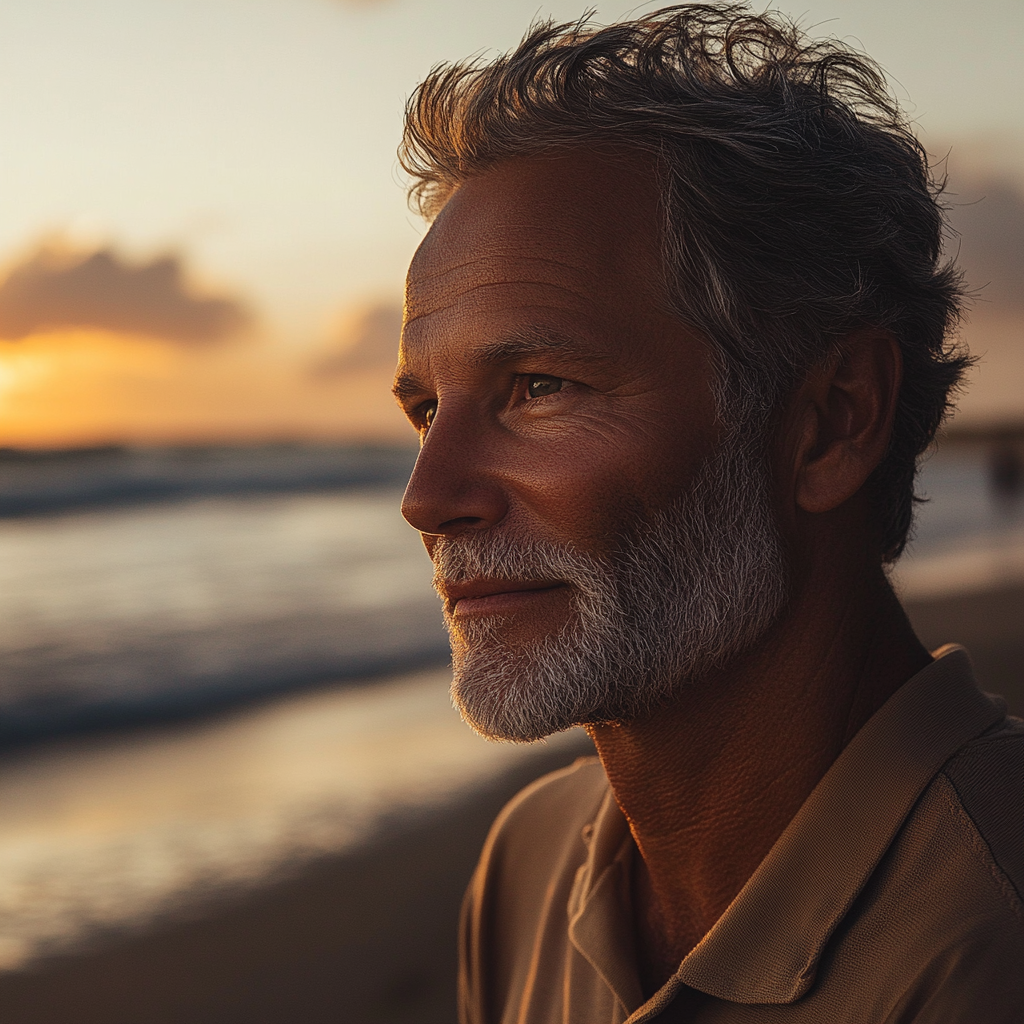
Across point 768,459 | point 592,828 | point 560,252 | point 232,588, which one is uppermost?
point 560,252

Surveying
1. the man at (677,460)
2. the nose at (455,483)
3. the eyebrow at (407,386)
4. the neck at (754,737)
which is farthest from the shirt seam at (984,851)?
the eyebrow at (407,386)

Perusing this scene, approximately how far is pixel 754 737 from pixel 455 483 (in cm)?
66

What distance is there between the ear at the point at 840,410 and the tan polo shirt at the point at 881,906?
358 millimetres

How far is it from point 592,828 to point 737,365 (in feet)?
3.27

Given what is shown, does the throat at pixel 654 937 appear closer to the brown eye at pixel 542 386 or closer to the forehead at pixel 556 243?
the brown eye at pixel 542 386

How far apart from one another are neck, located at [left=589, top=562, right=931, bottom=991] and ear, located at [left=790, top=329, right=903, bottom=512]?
0.52 feet

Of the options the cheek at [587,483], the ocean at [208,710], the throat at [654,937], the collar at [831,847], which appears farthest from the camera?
the ocean at [208,710]

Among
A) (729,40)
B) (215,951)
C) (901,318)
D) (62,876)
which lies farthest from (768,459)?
(62,876)

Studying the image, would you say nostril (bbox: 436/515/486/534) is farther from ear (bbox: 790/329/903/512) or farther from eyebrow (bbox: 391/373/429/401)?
ear (bbox: 790/329/903/512)

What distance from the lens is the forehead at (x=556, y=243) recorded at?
171 cm

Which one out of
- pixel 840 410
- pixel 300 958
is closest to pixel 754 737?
pixel 840 410

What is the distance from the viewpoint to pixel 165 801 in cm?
633

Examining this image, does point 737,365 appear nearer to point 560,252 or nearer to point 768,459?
point 768,459

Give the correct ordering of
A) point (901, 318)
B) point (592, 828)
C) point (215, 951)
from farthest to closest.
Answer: point (215, 951), point (592, 828), point (901, 318)
